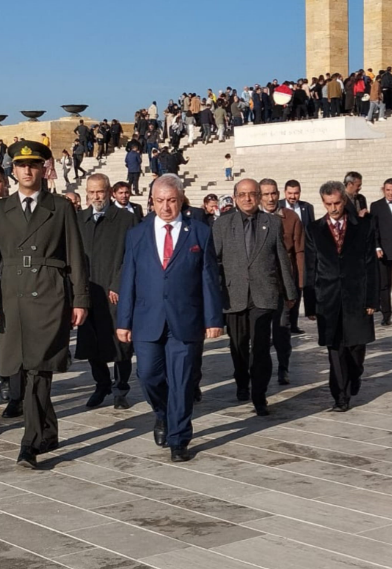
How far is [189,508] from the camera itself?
6078 millimetres

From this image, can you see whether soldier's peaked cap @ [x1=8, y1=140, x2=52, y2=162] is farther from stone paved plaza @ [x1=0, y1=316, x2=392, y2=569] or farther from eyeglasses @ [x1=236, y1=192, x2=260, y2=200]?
eyeglasses @ [x1=236, y1=192, x2=260, y2=200]

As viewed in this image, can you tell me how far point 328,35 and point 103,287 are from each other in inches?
1471

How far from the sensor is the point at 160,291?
24.3 ft

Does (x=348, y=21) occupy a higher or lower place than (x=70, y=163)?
higher

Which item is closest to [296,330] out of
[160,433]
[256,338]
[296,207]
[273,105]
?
[296,207]

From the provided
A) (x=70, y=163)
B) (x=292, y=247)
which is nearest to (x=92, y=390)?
(x=292, y=247)

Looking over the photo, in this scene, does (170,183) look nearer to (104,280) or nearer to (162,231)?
(162,231)

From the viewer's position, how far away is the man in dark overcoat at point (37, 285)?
283 inches

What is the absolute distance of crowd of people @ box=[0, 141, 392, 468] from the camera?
7.21 meters

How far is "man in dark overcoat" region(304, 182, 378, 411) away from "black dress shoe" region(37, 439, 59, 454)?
2212 millimetres

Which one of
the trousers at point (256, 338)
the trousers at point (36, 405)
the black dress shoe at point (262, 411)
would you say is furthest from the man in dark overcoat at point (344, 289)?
the trousers at point (36, 405)

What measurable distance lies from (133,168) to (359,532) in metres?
26.4

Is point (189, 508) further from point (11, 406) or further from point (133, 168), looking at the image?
point (133, 168)

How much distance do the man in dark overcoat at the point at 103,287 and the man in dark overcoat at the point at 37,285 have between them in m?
1.70
